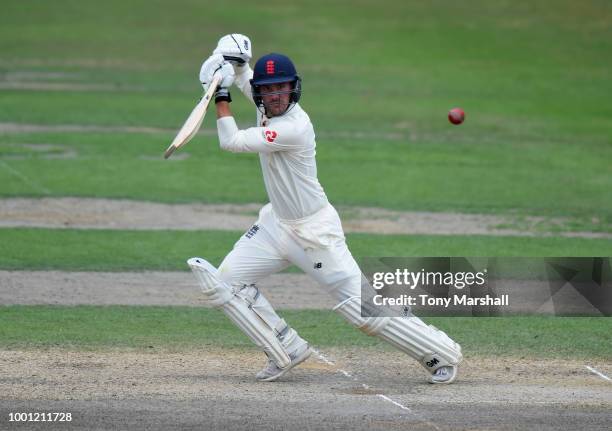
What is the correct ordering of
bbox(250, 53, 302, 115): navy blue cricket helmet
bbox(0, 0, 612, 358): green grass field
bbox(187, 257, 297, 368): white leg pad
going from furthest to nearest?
bbox(0, 0, 612, 358): green grass field, bbox(187, 257, 297, 368): white leg pad, bbox(250, 53, 302, 115): navy blue cricket helmet

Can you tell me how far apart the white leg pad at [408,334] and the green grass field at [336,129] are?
1515 millimetres

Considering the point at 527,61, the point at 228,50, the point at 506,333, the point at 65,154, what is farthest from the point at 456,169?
the point at 527,61

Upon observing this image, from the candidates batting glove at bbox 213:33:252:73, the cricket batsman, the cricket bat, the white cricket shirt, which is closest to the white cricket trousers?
the cricket batsman

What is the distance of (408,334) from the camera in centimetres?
898

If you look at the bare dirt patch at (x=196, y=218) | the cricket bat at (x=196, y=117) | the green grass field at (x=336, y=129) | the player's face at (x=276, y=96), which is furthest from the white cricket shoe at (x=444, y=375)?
the bare dirt patch at (x=196, y=218)

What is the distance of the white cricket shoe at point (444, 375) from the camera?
918cm

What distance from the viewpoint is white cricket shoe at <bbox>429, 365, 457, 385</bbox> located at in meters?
9.18

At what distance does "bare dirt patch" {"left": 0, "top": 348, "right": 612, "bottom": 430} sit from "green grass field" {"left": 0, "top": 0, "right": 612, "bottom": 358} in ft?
2.26

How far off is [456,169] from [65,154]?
24.4ft

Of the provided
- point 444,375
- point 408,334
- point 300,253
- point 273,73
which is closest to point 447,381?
point 444,375

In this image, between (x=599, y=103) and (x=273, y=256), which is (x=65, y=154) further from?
(x=599, y=103)

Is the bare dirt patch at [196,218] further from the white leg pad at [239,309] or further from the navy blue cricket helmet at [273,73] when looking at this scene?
the navy blue cricket helmet at [273,73]

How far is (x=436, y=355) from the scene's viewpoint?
9.08 metres

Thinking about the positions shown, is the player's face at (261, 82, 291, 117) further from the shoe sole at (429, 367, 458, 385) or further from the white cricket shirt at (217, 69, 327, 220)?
the shoe sole at (429, 367, 458, 385)
